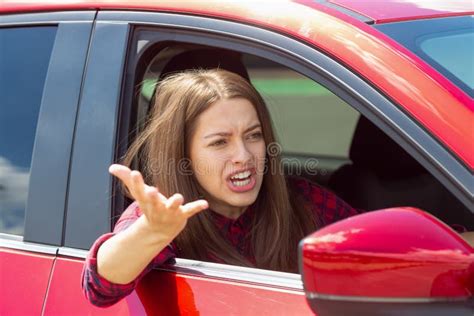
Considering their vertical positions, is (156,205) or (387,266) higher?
(156,205)

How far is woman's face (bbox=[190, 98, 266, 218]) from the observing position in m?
2.46

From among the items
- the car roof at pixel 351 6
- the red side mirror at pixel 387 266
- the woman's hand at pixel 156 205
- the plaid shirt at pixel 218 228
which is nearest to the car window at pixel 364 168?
the car roof at pixel 351 6

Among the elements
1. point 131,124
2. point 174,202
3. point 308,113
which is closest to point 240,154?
point 131,124

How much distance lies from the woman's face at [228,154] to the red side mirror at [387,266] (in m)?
0.72

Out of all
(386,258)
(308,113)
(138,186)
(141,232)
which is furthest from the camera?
(308,113)

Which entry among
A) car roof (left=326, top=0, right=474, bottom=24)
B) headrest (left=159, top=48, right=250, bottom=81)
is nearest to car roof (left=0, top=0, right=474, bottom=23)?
car roof (left=326, top=0, right=474, bottom=24)

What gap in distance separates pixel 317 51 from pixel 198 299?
601 millimetres

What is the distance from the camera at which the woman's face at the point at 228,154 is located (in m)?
2.46

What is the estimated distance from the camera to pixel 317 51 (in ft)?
6.86

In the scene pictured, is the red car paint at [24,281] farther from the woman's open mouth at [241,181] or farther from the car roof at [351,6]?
the car roof at [351,6]

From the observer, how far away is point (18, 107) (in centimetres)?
257

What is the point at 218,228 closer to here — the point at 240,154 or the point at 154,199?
the point at 240,154

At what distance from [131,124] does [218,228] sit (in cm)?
35

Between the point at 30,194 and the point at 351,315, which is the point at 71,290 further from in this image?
the point at 351,315
